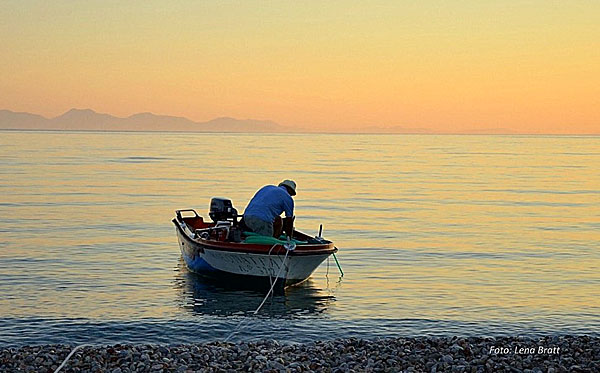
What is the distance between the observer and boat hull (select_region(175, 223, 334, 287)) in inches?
631

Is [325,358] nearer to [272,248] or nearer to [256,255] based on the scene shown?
[272,248]

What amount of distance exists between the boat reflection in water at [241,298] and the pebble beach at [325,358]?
14.3 feet

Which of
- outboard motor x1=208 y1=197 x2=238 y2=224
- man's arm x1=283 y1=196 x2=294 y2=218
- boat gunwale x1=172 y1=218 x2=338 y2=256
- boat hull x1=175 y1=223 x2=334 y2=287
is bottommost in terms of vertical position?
boat hull x1=175 y1=223 x2=334 y2=287

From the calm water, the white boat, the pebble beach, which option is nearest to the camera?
the pebble beach

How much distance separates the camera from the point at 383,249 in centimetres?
2311

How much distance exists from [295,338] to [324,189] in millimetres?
31391

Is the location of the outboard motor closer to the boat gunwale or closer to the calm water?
the calm water

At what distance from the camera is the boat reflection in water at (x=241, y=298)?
49.7 ft

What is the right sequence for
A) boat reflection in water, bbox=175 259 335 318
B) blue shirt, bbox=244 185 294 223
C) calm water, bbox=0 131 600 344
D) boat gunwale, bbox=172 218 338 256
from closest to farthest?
calm water, bbox=0 131 600 344
boat reflection in water, bbox=175 259 335 318
boat gunwale, bbox=172 218 338 256
blue shirt, bbox=244 185 294 223

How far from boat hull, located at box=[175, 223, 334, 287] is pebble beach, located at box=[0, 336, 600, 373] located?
531 cm

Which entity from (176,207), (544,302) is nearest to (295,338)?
(544,302)

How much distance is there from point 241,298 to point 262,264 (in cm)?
80

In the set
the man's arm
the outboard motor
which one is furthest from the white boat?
the outboard motor

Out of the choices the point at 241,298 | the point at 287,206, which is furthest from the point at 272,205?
the point at 241,298
